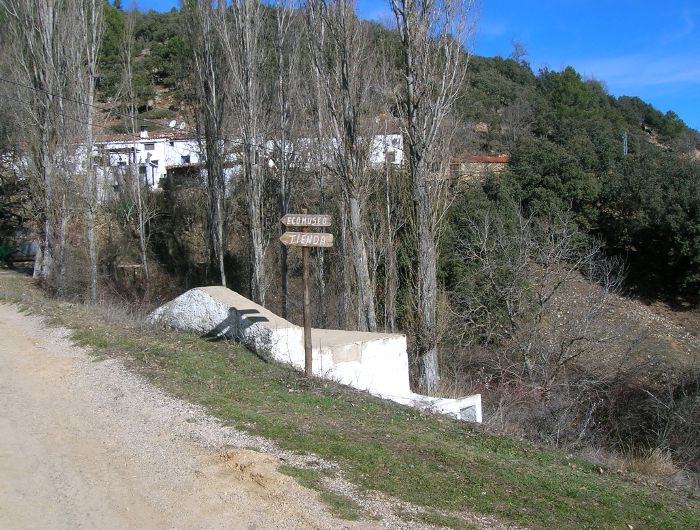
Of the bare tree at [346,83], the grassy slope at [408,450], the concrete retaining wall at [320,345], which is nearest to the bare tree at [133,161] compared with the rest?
the bare tree at [346,83]

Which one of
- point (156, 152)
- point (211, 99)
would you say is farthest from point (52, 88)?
point (156, 152)

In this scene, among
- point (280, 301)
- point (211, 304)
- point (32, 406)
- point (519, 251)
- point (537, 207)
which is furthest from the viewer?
point (537, 207)

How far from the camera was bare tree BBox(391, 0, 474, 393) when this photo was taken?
13953mm

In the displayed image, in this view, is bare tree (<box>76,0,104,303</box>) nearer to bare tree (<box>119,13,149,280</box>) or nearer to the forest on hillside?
the forest on hillside

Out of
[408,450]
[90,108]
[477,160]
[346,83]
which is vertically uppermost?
[90,108]

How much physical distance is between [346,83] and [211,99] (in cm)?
1030

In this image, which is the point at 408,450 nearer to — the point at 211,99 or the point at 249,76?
the point at 249,76

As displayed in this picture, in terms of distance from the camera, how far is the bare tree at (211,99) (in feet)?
77.7

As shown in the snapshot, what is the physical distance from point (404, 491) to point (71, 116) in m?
22.3

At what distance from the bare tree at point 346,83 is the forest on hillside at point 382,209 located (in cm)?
6

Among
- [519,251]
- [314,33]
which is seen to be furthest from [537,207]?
[314,33]

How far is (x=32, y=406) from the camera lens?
760 centimetres

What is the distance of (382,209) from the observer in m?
20.9

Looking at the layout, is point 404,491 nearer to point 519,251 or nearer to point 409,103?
point 409,103
